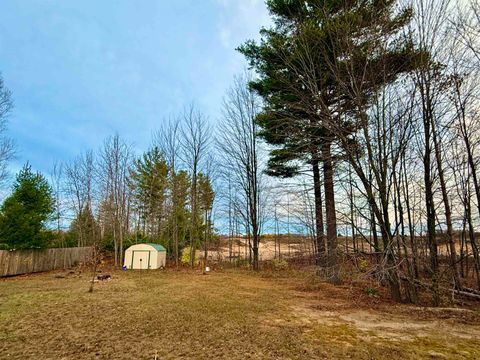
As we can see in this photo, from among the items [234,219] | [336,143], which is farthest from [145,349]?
[234,219]

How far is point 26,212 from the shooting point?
12508mm

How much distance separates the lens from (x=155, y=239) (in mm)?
18891

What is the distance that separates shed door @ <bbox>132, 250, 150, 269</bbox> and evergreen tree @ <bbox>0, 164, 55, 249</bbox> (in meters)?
4.35

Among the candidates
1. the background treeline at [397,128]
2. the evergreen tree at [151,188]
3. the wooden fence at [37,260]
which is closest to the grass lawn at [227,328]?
the background treeline at [397,128]

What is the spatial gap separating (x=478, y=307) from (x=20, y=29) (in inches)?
602

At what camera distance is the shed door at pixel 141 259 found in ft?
47.4

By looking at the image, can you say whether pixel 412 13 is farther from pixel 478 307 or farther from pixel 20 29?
pixel 20 29

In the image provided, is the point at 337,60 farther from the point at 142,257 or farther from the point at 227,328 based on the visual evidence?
the point at 142,257

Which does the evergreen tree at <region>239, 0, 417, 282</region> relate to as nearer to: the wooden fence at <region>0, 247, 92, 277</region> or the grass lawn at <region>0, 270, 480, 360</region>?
the grass lawn at <region>0, 270, 480, 360</region>

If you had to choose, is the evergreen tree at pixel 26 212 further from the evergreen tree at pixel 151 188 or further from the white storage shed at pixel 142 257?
the evergreen tree at pixel 151 188

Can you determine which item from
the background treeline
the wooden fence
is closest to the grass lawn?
the background treeline

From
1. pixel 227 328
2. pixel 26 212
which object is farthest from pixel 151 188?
pixel 227 328

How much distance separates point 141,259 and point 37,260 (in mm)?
4889

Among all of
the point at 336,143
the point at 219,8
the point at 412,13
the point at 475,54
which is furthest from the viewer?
the point at 219,8
